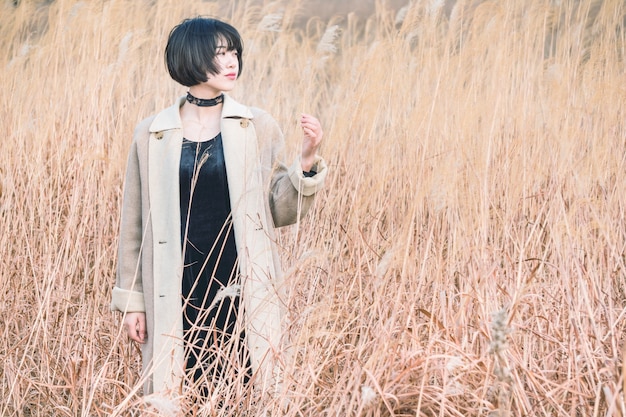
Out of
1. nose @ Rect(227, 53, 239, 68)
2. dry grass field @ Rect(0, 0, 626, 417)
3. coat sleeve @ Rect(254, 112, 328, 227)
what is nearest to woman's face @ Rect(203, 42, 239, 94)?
nose @ Rect(227, 53, 239, 68)

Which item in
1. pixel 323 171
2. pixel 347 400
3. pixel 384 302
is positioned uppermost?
pixel 323 171

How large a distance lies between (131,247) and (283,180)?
500mm

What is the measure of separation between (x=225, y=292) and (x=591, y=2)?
211 cm

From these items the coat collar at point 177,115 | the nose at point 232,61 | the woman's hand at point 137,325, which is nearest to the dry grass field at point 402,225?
the woman's hand at point 137,325

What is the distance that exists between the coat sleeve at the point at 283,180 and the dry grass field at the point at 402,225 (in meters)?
0.14

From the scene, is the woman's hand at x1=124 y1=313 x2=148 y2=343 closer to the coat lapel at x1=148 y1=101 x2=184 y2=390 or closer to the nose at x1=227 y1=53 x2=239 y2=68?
the coat lapel at x1=148 y1=101 x2=184 y2=390

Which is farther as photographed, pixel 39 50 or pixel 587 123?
pixel 39 50

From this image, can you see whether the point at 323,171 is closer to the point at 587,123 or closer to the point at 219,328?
the point at 219,328

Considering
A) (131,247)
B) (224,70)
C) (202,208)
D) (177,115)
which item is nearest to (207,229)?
(202,208)

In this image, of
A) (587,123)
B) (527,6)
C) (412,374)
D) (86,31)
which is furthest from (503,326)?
(86,31)

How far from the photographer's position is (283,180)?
2008 millimetres

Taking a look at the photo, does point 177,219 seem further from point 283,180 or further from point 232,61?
point 232,61

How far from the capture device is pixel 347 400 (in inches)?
64.7

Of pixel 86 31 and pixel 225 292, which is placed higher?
pixel 86 31
